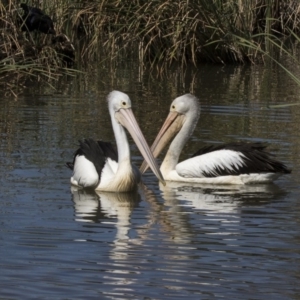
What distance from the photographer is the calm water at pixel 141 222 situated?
5.43 meters

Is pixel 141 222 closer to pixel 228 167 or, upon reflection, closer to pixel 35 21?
pixel 228 167

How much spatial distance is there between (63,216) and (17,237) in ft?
2.41

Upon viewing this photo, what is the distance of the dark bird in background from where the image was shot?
14703 millimetres

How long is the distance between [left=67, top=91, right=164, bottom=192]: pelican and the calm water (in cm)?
11

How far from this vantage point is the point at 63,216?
709cm

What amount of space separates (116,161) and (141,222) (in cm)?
151

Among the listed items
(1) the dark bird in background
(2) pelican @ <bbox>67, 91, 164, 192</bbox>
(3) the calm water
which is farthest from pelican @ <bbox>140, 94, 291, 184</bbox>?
(1) the dark bird in background

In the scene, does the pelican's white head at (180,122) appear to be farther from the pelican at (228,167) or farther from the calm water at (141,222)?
the pelican at (228,167)

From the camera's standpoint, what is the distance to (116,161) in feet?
27.8

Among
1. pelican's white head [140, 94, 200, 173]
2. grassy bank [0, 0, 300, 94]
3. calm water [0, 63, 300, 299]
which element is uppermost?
grassy bank [0, 0, 300, 94]

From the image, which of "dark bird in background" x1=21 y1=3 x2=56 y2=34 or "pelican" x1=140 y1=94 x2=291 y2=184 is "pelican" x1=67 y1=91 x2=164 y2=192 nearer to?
"pelican" x1=140 y1=94 x2=291 y2=184

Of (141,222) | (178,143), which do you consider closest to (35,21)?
(178,143)

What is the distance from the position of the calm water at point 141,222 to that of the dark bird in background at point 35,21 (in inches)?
101

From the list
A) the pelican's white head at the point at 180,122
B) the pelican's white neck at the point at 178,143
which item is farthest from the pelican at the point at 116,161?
the pelican's white head at the point at 180,122
